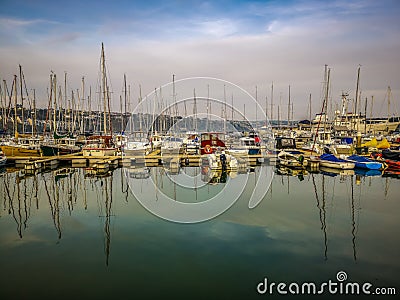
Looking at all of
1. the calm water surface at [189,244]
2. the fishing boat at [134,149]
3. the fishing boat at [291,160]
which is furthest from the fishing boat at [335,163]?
the fishing boat at [134,149]

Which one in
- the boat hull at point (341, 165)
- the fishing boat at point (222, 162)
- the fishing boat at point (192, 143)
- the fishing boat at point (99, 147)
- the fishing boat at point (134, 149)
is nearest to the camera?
the fishing boat at point (222, 162)

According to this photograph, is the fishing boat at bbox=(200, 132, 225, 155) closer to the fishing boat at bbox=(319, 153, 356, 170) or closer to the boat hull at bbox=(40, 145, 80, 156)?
the fishing boat at bbox=(319, 153, 356, 170)

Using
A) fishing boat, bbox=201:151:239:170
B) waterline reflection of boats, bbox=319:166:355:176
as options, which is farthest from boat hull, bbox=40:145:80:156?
waterline reflection of boats, bbox=319:166:355:176

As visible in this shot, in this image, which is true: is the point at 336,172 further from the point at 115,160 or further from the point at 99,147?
the point at 99,147

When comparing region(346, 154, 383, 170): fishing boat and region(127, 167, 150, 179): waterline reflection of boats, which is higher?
region(346, 154, 383, 170): fishing boat

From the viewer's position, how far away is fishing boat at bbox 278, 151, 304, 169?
104 ft

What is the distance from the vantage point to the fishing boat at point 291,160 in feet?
104

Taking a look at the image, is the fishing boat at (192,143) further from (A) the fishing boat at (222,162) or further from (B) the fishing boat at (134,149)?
(A) the fishing boat at (222,162)

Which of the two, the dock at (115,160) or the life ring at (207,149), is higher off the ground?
the life ring at (207,149)

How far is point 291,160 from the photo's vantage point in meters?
31.7

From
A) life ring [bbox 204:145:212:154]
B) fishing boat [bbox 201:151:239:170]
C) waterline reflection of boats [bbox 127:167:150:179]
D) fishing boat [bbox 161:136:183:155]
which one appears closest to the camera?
waterline reflection of boats [bbox 127:167:150:179]

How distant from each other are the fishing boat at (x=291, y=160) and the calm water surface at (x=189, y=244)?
10.5 m

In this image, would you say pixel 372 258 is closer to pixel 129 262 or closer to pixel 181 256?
pixel 181 256

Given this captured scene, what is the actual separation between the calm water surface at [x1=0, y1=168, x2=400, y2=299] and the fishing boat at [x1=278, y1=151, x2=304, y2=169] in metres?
10.5
